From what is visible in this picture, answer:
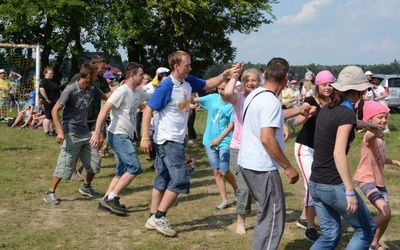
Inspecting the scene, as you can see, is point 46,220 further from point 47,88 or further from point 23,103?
point 23,103

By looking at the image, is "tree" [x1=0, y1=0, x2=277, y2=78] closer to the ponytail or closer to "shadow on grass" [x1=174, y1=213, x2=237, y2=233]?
"shadow on grass" [x1=174, y1=213, x2=237, y2=233]

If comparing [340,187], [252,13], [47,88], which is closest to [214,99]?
[340,187]

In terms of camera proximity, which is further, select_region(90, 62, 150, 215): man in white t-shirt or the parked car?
the parked car

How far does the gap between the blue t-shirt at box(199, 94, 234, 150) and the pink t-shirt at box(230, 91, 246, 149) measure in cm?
38

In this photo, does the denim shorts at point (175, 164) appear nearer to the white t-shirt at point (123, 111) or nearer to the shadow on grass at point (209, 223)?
the shadow on grass at point (209, 223)

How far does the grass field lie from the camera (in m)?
5.39

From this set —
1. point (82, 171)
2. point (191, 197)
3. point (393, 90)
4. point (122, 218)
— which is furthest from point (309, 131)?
point (393, 90)

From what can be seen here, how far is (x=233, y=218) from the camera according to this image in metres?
6.34

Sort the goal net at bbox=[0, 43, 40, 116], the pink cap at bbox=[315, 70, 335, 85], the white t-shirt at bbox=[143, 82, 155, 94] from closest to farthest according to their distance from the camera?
the pink cap at bbox=[315, 70, 335, 85] → the white t-shirt at bbox=[143, 82, 155, 94] → the goal net at bbox=[0, 43, 40, 116]

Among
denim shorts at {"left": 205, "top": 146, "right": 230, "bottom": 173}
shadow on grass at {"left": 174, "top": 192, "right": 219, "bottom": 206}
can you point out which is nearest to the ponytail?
denim shorts at {"left": 205, "top": 146, "right": 230, "bottom": 173}

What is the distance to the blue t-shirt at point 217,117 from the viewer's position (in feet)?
21.3

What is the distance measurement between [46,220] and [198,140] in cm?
754

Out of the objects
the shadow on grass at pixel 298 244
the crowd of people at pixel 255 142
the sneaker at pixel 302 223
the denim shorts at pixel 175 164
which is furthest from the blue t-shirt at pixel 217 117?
the shadow on grass at pixel 298 244

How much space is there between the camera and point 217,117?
21.5 feet
